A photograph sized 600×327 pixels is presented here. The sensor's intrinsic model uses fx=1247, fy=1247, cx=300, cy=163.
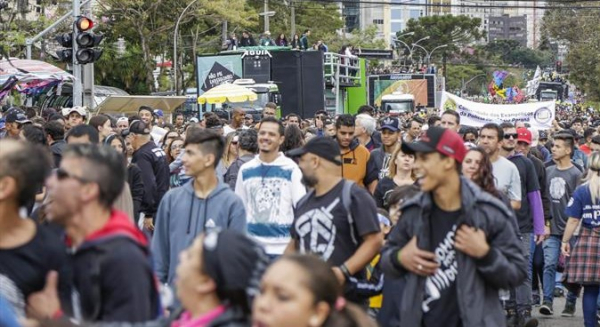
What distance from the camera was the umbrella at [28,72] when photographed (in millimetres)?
23298

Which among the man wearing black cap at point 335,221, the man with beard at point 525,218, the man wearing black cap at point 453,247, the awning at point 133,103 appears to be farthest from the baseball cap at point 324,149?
the awning at point 133,103

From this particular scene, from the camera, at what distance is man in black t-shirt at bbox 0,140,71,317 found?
4816 millimetres

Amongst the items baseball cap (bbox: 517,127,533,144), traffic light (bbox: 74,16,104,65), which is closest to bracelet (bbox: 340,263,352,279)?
baseball cap (bbox: 517,127,533,144)

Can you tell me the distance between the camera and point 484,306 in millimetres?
6520

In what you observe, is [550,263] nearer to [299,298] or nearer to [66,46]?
[299,298]

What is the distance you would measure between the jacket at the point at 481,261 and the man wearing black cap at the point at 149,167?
582cm

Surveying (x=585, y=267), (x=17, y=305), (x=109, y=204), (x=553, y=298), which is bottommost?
(x=553, y=298)

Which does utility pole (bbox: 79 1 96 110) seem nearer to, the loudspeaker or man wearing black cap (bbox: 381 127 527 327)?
the loudspeaker

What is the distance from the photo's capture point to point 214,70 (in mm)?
32625

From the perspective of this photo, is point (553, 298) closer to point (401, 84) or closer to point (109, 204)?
point (109, 204)

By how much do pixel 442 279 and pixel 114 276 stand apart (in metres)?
2.47

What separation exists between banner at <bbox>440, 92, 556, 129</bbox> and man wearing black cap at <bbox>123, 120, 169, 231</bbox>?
7.90m

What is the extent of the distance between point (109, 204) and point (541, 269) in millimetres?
9160

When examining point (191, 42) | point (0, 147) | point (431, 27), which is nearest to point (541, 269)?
point (0, 147)
